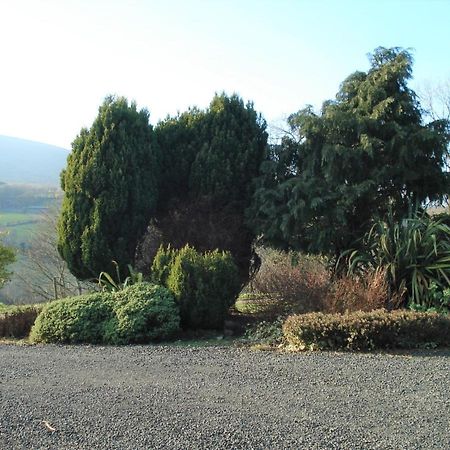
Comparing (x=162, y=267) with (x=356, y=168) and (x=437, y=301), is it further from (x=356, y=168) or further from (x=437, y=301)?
(x=437, y=301)

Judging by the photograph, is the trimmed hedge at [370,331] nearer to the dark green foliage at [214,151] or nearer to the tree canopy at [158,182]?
the tree canopy at [158,182]

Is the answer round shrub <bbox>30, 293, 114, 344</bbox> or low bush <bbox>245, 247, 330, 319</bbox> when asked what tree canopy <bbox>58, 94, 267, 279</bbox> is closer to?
low bush <bbox>245, 247, 330, 319</bbox>

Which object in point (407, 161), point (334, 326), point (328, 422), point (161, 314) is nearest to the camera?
point (328, 422)

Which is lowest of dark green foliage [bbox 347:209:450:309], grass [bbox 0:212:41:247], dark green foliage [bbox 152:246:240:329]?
grass [bbox 0:212:41:247]

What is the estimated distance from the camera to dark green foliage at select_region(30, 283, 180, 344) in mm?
7984

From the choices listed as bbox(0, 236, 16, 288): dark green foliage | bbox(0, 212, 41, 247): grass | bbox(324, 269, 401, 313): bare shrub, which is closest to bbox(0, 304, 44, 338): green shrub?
bbox(0, 236, 16, 288): dark green foliage

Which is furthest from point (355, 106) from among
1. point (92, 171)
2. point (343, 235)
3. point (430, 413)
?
point (430, 413)

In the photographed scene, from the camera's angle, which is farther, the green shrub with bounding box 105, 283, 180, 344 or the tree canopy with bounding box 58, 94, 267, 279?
the tree canopy with bounding box 58, 94, 267, 279

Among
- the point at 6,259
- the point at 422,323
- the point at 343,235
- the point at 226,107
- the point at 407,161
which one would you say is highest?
the point at 226,107

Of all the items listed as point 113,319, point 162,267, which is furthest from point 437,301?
point 113,319

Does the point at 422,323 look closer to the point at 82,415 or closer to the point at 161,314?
the point at 161,314

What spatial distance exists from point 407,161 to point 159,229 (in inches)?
186

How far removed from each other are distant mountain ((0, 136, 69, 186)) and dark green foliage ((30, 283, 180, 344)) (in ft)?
171

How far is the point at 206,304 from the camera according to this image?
8.59 metres
